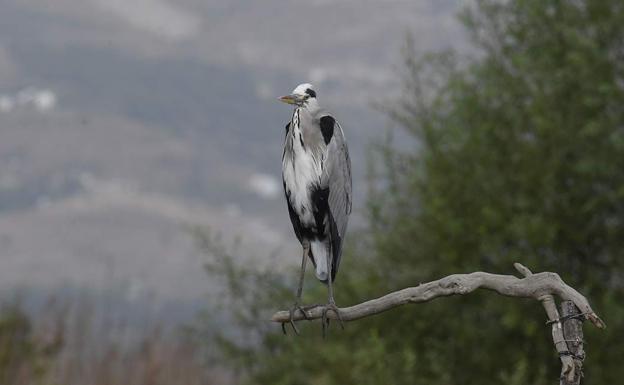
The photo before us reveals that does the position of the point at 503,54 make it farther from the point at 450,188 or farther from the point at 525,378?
the point at 525,378

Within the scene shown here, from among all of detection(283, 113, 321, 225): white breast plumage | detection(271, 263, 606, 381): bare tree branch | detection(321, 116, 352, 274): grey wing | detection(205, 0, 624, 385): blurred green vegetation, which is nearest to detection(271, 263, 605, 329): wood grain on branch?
detection(271, 263, 606, 381): bare tree branch

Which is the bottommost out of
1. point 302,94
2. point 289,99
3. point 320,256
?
point 320,256

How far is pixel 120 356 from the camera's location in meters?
14.3

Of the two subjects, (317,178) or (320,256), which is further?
(320,256)

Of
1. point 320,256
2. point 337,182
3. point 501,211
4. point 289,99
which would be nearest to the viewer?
point 289,99

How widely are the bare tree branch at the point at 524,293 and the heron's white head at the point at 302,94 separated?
3.51ft

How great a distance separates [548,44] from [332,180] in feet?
33.8

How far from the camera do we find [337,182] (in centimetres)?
498

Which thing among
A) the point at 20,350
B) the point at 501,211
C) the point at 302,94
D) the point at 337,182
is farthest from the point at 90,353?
the point at 302,94

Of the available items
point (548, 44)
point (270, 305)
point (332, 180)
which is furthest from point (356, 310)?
point (270, 305)

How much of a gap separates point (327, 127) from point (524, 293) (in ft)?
5.89

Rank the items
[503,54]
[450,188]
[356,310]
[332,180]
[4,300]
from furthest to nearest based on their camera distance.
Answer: [4,300], [503,54], [450,188], [332,180], [356,310]

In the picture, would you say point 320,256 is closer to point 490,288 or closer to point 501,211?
point 490,288

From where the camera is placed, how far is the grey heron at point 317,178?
4.67 metres
